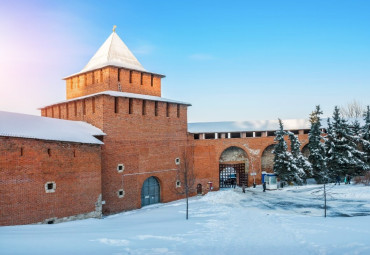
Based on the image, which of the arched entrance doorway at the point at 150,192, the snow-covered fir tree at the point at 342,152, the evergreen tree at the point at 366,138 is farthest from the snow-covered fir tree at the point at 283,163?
the arched entrance doorway at the point at 150,192

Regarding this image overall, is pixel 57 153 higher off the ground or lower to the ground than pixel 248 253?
higher

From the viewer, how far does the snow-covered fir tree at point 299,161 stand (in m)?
21.1

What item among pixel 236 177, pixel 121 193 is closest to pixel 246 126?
pixel 236 177

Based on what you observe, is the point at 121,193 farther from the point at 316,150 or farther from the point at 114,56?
the point at 316,150

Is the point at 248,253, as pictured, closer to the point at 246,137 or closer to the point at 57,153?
the point at 57,153

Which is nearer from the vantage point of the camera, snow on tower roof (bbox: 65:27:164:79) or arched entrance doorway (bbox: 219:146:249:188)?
snow on tower roof (bbox: 65:27:164:79)

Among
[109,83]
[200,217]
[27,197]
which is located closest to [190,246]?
[200,217]

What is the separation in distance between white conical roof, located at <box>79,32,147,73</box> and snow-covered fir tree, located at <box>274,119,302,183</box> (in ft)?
35.1

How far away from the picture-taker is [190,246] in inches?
288

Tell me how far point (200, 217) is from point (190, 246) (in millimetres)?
4300

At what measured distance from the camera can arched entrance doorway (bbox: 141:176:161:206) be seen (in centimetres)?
1685

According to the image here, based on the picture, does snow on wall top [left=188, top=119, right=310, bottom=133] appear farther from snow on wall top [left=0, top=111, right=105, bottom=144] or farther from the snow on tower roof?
snow on wall top [left=0, top=111, right=105, bottom=144]

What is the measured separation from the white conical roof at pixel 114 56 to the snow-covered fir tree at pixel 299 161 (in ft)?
38.7

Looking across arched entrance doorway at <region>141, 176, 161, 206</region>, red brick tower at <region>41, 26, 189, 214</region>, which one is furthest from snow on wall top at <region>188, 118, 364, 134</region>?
arched entrance doorway at <region>141, 176, 161, 206</region>
